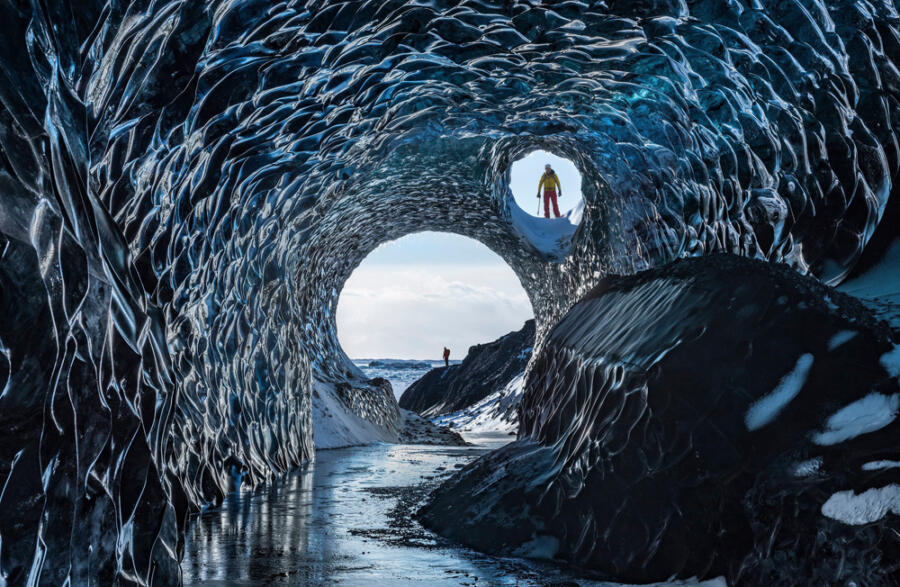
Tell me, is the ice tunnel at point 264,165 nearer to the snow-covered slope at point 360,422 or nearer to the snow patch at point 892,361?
the snow-covered slope at point 360,422

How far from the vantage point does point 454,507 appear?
4254 millimetres

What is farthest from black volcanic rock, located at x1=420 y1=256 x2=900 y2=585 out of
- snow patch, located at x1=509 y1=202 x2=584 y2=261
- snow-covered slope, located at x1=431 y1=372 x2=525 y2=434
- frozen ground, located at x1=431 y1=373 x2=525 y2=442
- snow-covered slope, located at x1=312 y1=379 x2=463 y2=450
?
snow-covered slope, located at x1=431 y1=372 x2=525 y2=434

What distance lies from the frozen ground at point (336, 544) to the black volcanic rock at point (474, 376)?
529 inches

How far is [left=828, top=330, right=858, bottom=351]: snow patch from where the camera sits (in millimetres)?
2930

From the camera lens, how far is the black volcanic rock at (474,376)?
1970 centimetres

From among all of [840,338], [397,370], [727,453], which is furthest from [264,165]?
[397,370]

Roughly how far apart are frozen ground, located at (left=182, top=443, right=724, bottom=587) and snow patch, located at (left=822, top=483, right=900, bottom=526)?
1.70ft

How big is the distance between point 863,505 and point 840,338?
69 centimetres

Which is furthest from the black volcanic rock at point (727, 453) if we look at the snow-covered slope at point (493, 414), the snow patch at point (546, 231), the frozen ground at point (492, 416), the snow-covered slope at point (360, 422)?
the snow-covered slope at point (493, 414)

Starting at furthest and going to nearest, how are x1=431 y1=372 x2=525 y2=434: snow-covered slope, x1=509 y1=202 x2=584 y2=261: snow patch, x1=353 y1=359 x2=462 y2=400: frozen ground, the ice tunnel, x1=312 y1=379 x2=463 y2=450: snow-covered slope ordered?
x1=353 y1=359 x2=462 y2=400: frozen ground → x1=431 y1=372 x2=525 y2=434: snow-covered slope → x1=509 y1=202 x2=584 y2=261: snow patch → x1=312 y1=379 x2=463 y2=450: snow-covered slope → the ice tunnel

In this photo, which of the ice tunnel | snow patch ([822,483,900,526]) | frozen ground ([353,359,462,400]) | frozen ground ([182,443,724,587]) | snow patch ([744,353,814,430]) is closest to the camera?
the ice tunnel

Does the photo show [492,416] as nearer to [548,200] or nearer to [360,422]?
[548,200]

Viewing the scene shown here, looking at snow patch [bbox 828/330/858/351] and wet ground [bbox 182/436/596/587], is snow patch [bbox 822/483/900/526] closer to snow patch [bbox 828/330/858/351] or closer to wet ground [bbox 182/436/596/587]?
snow patch [bbox 828/330/858/351]

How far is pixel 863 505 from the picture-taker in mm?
2547
